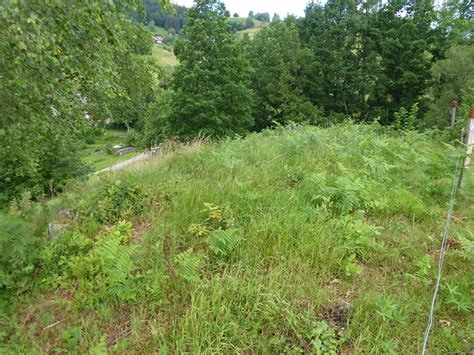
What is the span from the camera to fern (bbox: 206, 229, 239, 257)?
2789 millimetres

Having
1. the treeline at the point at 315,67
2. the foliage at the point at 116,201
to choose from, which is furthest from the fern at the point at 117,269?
the treeline at the point at 315,67

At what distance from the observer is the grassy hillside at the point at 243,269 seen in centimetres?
220

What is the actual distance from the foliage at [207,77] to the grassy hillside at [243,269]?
1613cm

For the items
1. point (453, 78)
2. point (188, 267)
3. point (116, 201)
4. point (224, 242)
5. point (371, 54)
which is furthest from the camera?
point (371, 54)

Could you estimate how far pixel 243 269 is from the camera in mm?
2623

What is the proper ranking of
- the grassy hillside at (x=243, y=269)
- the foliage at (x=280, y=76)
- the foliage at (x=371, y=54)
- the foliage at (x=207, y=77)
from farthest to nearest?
the foliage at (x=280, y=76) < the foliage at (x=371, y=54) < the foliage at (x=207, y=77) < the grassy hillside at (x=243, y=269)

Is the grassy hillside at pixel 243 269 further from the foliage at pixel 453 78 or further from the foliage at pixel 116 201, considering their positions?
the foliage at pixel 453 78

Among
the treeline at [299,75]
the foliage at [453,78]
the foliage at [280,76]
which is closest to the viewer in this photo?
the treeline at [299,75]

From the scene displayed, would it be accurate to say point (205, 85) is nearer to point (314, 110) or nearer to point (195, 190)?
point (314, 110)

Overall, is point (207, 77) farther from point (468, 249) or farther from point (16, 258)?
point (468, 249)

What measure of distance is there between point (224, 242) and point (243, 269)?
0.99ft

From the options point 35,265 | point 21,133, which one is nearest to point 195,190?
point 35,265

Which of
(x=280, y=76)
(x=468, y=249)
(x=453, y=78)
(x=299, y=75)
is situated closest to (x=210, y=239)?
(x=468, y=249)

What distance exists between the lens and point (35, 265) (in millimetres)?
2988
